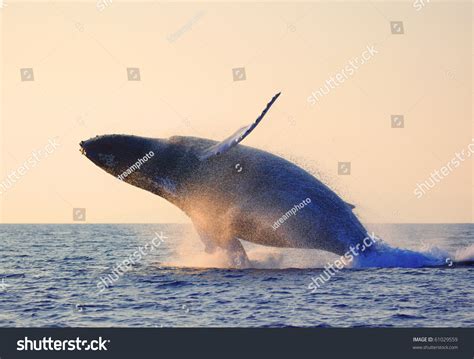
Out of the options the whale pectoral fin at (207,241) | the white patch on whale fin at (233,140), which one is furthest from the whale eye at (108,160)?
the whale pectoral fin at (207,241)

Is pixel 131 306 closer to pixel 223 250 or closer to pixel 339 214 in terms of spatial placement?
pixel 223 250

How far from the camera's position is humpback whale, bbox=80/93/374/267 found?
17828 millimetres

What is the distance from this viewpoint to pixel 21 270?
2878 cm

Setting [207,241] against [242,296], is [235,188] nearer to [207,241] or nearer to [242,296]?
[207,241]

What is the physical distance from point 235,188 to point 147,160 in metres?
2.43

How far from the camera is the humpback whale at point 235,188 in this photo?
1783 cm

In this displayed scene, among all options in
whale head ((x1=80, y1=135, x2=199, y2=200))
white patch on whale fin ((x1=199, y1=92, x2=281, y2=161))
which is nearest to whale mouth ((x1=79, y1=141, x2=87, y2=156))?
whale head ((x1=80, y1=135, x2=199, y2=200))

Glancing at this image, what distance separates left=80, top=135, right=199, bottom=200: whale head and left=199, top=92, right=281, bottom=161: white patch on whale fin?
0.72 meters

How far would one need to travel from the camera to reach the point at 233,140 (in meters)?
16.8

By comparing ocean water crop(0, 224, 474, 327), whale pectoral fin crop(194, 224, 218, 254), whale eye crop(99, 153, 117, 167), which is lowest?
ocean water crop(0, 224, 474, 327)

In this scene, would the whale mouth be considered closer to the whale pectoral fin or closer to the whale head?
the whale head

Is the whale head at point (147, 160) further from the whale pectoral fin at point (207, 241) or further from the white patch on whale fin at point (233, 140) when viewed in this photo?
the whale pectoral fin at point (207, 241)

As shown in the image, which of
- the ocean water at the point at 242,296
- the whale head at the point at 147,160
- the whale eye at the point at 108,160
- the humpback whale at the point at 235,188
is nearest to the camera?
the ocean water at the point at 242,296
